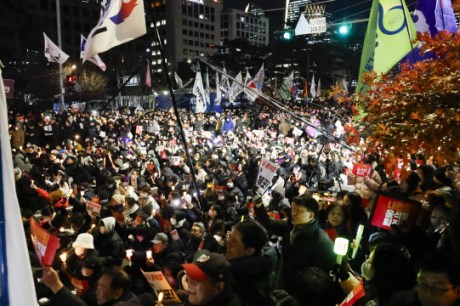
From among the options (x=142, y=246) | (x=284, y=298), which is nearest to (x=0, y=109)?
(x=284, y=298)

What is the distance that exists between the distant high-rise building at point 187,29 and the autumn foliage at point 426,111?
102 m

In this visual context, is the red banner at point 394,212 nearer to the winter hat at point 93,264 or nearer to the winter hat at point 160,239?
the winter hat at point 160,239

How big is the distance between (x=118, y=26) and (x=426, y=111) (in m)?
4.23

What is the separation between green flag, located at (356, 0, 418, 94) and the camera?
319 inches

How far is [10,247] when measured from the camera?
159 cm

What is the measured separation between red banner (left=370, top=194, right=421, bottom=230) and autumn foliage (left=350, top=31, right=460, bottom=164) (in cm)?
71

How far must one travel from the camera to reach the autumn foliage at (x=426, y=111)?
4457mm

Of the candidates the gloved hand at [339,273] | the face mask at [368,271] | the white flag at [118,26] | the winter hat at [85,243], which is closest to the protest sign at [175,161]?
the white flag at [118,26]

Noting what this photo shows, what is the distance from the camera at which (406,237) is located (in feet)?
13.8

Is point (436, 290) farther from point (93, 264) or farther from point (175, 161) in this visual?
point (175, 161)

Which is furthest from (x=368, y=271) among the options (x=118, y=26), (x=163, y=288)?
(x=118, y=26)

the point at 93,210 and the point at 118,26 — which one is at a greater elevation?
the point at 118,26

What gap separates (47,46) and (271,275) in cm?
2271

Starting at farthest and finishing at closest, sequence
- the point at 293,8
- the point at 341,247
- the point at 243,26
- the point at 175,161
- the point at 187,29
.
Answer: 1. the point at 243,26
2. the point at 187,29
3. the point at 293,8
4. the point at 175,161
5. the point at 341,247
